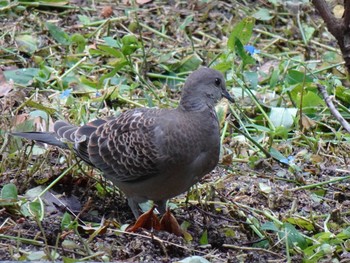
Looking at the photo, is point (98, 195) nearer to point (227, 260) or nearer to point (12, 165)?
point (12, 165)

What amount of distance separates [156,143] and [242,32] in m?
1.78

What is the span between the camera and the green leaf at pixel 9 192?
14.3ft

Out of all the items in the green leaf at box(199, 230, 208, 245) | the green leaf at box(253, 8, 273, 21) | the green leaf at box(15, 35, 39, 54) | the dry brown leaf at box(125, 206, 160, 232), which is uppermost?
the dry brown leaf at box(125, 206, 160, 232)

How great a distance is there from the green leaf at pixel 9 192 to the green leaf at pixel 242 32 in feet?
6.96

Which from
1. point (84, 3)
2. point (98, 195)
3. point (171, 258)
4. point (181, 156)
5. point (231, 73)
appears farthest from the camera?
point (84, 3)

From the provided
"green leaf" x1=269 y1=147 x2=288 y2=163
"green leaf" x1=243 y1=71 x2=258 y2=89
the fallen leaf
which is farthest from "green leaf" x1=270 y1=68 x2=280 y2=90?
the fallen leaf

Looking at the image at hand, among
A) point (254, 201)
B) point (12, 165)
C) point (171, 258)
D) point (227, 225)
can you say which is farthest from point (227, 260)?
point (12, 165)

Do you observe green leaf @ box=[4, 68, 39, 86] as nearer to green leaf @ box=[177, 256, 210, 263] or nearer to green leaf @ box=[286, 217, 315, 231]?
green leaf @ box=[286, 217, 315, 231]

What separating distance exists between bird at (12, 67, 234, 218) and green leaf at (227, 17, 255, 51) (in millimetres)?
1170

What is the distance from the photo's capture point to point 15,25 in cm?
667

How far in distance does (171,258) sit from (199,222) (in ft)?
1.93

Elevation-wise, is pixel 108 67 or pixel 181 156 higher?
pixel 181 156

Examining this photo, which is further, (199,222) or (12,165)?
(12,165)

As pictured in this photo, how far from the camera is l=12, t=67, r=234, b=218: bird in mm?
4441
